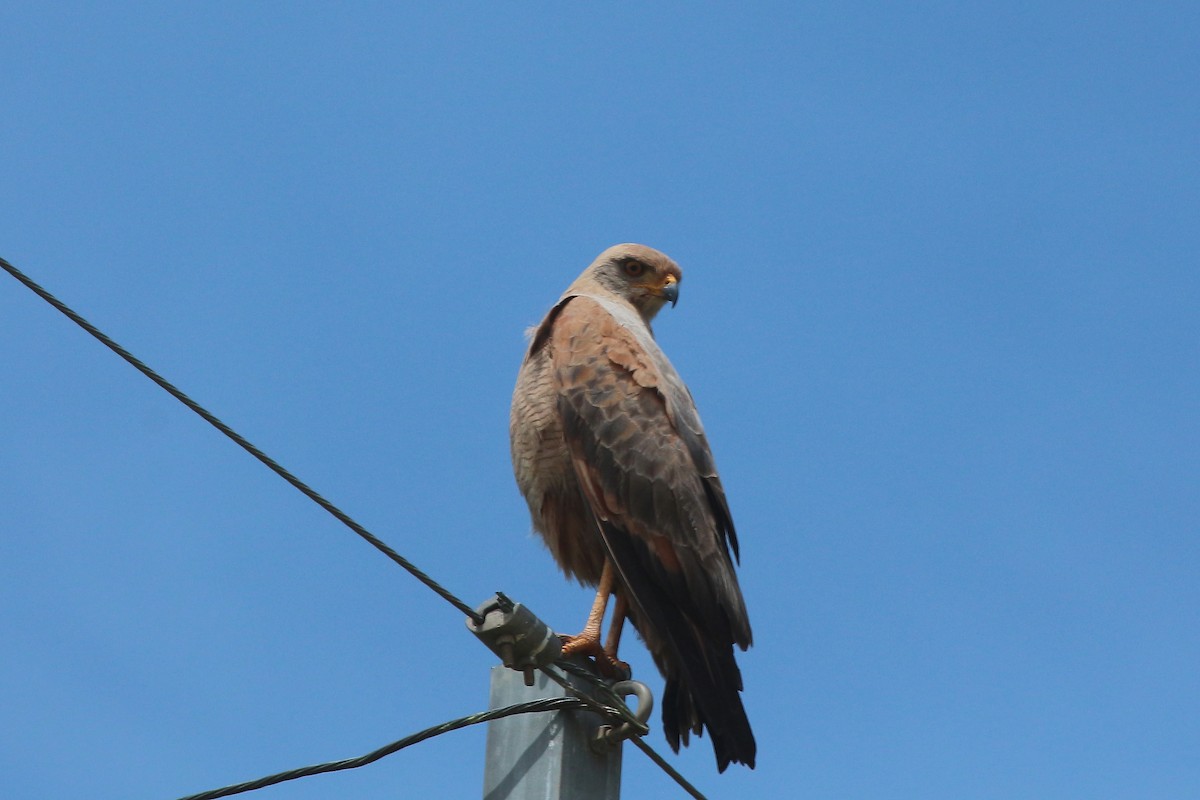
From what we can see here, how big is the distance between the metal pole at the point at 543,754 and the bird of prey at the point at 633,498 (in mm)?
1214

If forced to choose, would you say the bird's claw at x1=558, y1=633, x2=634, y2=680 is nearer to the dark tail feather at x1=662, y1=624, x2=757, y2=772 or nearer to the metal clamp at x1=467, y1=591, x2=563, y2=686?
the dark tail feather at x1=662, y1=624, x2=757, y2=772

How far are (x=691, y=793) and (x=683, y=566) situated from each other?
4.66 ft

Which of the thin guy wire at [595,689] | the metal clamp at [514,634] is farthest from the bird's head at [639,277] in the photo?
the metal clamp at [514,634]

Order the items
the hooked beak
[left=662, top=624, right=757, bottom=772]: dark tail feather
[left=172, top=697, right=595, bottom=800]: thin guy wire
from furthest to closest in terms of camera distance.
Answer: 1. the hooked beak
2. [left=662, top=624, right=757, bottom=772]: dark tail feather
3. [left=172, top=697, right=595, bottom=800]: thin guy wire

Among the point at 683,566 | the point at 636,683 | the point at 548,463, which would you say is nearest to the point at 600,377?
the point at 548,463

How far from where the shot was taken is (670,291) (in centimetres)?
727

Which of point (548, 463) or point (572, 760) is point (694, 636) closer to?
point (548, 463)

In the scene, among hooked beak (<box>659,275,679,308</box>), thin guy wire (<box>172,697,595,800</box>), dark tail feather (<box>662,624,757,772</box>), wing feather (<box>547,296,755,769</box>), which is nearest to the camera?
thin guy wire (<box>172,697,595,800</box>)

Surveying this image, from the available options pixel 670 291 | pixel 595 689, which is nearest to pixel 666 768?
pixel 595 689

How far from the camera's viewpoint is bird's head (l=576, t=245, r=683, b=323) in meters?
7.27

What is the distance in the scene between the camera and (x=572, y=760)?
3990 mm

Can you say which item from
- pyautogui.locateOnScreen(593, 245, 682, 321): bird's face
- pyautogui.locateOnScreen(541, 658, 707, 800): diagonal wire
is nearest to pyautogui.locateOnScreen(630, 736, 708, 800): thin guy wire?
pyautogui.locateOnScreen(541, 658, 707, 800): diagonal wire

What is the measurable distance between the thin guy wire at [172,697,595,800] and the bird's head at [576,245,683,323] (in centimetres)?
350

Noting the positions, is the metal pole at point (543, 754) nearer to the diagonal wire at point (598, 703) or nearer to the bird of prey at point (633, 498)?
the diagonal wire at point (598, 703)
